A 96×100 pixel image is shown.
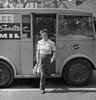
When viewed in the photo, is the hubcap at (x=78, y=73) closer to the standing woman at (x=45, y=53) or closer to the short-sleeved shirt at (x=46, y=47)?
the standing woman at (x=45, y=53)

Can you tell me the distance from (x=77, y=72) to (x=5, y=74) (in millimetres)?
2192

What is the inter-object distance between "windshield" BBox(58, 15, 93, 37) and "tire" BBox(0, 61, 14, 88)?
1979 mm

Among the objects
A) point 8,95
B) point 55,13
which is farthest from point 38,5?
point 8,95

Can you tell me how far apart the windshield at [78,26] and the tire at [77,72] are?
0.84 m

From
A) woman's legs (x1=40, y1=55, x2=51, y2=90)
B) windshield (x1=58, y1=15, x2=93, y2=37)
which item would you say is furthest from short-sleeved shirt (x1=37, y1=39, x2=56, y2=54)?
windshield (x1=58, y1=15, x2=93, y2=37)

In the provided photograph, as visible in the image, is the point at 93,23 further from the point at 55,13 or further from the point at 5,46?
the point at 5,46

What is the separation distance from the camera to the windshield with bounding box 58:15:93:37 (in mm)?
A: 5707

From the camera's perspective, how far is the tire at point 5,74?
556cm

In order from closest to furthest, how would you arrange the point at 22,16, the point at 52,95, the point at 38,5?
the point at 52,95 → the point at 22,16 → the point at 38,5

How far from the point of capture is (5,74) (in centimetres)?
561

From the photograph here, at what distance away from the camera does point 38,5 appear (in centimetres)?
1600

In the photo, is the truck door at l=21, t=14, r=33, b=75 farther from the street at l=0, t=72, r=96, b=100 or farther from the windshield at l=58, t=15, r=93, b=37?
the windshield at l=58, t=15, r=93, b=37

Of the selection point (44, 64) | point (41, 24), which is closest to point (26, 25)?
point (41, 24)

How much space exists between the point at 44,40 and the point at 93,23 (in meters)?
1.70
